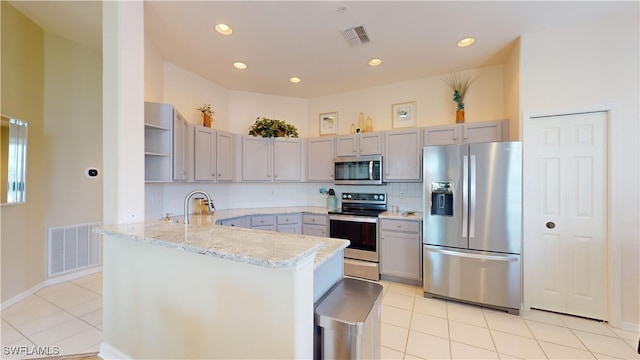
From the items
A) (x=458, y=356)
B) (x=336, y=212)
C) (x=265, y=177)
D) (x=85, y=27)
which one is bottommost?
(x=458, y=356)

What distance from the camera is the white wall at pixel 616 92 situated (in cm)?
225

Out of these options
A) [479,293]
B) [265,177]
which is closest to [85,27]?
[265,177]

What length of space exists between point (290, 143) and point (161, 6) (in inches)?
95.0

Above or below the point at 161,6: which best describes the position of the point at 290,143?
below

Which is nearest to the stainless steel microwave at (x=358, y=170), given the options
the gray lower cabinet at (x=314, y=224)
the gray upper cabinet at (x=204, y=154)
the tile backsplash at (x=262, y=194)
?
the tile backsplash at (x=262, y=194)

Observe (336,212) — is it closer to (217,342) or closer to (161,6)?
(217,342)

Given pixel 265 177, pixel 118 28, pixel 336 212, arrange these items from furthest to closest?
pixel 265 177 → pixel 336 212 → pixel 118 28

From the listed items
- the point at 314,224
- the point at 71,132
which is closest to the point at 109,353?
the point at 314,224

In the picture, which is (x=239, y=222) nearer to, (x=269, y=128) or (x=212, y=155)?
(x=212, y=155)

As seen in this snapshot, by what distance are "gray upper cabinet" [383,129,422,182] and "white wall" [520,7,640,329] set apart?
137 centimetres

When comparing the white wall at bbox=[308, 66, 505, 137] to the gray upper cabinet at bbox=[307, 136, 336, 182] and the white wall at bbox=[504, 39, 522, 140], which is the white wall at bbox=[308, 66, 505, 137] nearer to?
the white wall at bbox=[504, 39, 522, 140]

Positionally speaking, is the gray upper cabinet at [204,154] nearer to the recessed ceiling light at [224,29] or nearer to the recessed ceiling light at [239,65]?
the recessed ceiling light at [239,65]

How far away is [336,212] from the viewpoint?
371cm

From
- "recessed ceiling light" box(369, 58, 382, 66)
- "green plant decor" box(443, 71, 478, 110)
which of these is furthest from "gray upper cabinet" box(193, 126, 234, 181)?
"green plant decor" box(443, 71, 478, 110)
